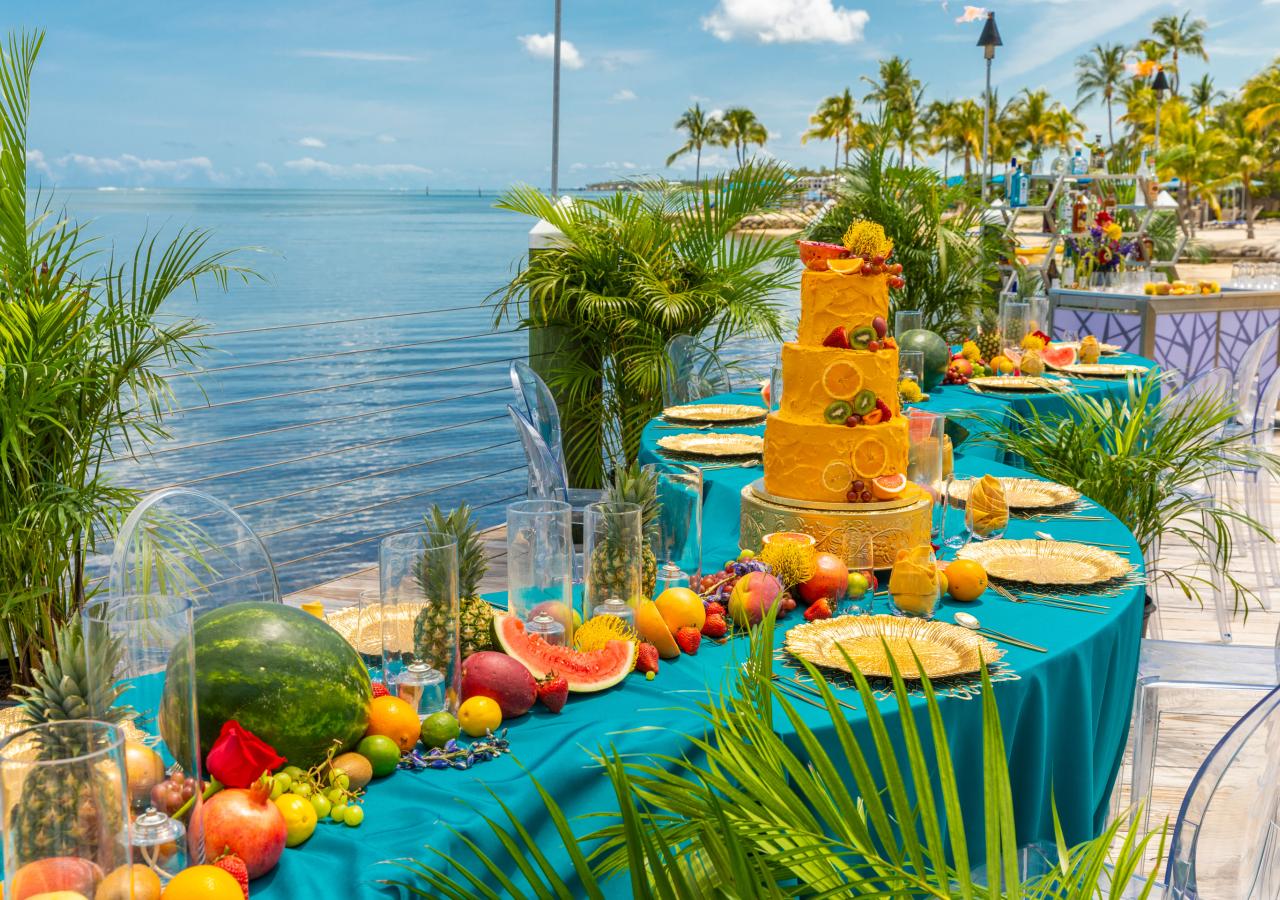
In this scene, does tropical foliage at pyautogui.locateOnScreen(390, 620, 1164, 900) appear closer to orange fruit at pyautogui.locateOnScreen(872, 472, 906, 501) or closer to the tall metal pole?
orange fruit at pyautogui.locateOnScreen(872, 472, 906, 501)

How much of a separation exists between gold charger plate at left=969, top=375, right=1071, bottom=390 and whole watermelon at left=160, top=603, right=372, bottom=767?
13.4 ft

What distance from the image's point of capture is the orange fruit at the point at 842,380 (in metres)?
2.70

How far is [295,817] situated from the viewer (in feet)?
4.65

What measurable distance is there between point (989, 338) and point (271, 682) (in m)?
4.77

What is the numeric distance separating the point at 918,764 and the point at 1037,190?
8065 millimetres

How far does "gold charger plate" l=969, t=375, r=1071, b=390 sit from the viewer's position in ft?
16.5

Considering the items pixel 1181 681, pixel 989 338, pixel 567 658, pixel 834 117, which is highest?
Answer: pixel 834 117

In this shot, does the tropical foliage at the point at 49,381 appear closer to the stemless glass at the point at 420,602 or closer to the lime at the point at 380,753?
the stemless glass at the point at 420,602

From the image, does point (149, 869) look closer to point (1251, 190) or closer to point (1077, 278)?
point (1077, 278)

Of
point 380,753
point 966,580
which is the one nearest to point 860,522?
point 966,580

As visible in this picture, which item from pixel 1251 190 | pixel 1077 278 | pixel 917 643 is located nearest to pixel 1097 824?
pixel 917 643

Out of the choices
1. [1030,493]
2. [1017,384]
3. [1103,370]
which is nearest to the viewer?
[1030,493]

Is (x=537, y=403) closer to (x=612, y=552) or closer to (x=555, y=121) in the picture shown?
(x=612, y=552)

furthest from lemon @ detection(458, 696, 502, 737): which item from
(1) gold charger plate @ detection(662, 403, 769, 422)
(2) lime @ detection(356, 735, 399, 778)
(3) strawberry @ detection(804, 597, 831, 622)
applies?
(1) gold charger plate @ detection(662, 403, 769, 422)
